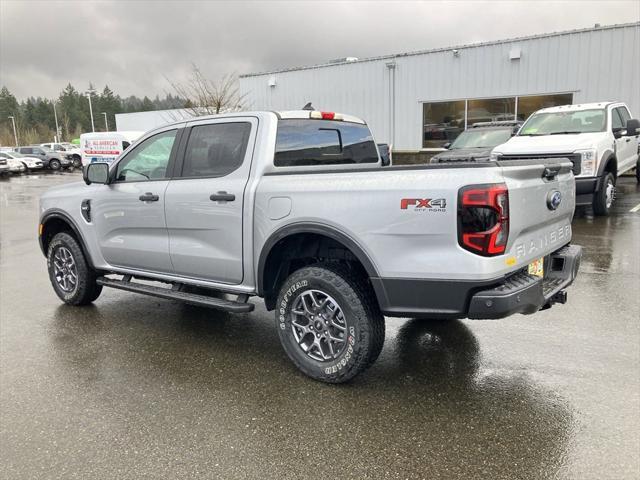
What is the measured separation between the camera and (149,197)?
469cm

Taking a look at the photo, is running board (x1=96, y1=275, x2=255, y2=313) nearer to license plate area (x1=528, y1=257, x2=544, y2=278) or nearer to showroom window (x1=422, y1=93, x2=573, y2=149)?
license plate area (x1=528, y1=257, x2=544, y2=278)

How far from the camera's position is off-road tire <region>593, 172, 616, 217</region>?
32.0 ft

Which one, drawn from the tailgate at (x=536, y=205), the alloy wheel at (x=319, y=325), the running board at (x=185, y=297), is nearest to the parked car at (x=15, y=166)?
the running board at (x=185, y=297)

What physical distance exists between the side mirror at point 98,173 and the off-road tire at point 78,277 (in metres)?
0.83

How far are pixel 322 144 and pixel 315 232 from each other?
1244mm

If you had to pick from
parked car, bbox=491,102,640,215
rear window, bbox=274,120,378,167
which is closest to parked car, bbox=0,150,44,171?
parked car, bbox=491,102,640,215

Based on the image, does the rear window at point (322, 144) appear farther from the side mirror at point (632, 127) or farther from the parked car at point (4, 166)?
the parked car at point (4, 166)

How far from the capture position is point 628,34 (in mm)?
15469

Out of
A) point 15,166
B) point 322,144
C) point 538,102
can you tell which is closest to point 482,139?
point 538,102

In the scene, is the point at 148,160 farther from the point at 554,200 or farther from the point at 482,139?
the point at 482,139

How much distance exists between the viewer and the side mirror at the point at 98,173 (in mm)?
5066

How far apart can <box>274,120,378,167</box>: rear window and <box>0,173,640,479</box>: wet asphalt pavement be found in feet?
5.26

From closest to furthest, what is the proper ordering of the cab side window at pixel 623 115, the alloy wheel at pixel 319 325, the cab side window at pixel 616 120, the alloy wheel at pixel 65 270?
the alloy wheel at pixel 319 325 → the alloy wheel at pixel 65 270 → the cab side window at pixel 616 120 → the cab side window at pixel 623 115

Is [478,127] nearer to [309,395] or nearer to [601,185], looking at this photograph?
[601,185]
